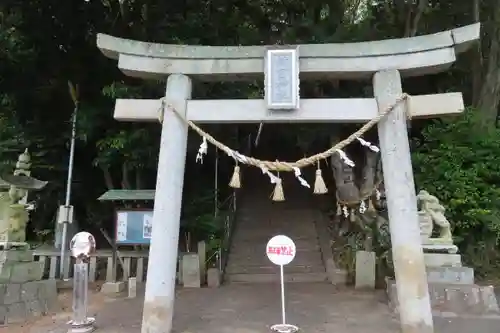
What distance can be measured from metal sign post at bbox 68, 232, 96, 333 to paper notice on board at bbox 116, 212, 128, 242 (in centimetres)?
300

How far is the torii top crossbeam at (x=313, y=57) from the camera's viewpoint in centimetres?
607

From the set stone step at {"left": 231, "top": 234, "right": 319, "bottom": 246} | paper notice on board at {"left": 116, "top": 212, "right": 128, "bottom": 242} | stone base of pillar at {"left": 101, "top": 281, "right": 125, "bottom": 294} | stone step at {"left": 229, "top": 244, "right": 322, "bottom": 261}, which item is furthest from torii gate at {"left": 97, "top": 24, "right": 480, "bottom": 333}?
stone step at {"left": 231, "top": 234, "right": 319, "bottom": 246}

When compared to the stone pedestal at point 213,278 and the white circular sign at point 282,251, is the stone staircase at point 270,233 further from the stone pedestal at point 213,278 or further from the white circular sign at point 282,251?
the white circular sign at point 282,251

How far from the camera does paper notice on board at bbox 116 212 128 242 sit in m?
9.09

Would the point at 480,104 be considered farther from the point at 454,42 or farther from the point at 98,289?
the point at 98,289

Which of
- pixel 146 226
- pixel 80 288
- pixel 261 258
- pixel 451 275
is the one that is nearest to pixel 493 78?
pixel 451 275

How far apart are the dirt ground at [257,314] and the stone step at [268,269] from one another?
1.24m

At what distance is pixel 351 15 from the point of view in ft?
48.3

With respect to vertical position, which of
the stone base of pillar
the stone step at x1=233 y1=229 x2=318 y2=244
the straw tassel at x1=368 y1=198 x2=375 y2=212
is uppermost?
the straw tassel at x1=368 y1=198 x2=375 y2=212

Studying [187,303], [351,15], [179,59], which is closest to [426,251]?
[187,303]

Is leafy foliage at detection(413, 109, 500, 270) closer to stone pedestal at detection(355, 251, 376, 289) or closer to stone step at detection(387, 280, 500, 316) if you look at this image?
stone pedestal at detection(355, 251, 376, 289)

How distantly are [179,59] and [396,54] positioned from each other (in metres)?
2.92

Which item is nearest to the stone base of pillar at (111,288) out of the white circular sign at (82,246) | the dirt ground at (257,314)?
the dirt ground at (257,314)

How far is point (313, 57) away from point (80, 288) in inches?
169
